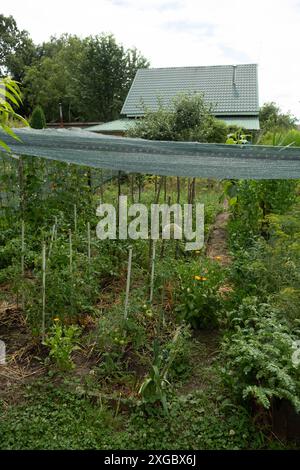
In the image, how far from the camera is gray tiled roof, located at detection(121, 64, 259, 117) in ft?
52.1

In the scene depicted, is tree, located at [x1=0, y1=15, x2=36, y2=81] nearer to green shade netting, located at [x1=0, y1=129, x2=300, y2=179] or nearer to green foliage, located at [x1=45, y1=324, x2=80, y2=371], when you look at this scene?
green shade netting, located at [x1=0, y1=129, x2=300, y2=179]

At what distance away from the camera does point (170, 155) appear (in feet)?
9.78

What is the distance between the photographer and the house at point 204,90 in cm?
1562

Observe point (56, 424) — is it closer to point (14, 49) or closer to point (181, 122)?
point (181, 122)

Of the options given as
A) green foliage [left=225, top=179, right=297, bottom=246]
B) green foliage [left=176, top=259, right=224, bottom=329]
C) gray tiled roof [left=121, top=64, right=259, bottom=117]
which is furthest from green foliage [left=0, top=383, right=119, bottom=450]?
gray tiled roof [left=121, top=64, right=259, bottom=117]

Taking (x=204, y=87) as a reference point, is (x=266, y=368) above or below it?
below

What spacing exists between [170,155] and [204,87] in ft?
50.7

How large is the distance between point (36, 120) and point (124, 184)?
9.09ft

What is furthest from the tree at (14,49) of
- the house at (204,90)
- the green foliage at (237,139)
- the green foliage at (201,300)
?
the green foliage at (201,300)

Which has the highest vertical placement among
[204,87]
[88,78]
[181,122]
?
[88,78]

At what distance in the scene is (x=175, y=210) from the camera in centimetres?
523

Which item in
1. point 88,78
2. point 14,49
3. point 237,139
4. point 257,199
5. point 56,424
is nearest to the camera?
point 56,424

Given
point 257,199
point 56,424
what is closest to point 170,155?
point 56,424

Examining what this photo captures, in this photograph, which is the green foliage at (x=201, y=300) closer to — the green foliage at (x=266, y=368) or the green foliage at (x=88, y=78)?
the green foliage at (x=266, y=368)
